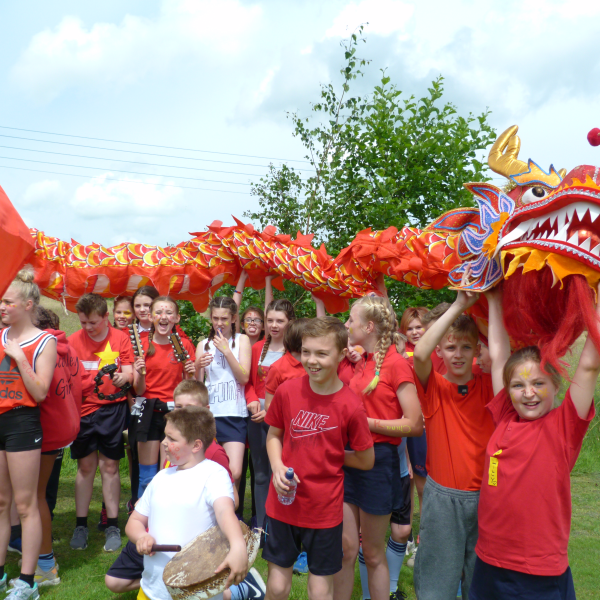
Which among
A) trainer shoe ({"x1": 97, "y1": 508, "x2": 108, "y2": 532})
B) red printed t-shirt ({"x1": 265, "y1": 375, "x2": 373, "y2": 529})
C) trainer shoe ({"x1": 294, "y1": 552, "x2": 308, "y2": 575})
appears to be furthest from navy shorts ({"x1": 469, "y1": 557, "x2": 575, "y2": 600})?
trainer shoe ({"x1": 97, "y1": 508, "x2": 108, "y2": 532})

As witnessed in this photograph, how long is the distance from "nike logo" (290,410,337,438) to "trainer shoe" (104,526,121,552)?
222 cm

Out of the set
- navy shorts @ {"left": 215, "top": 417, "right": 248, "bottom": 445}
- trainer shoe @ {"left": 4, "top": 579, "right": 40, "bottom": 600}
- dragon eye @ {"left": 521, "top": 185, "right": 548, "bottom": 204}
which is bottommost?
trainer shoe @ {"left": 4, "top": 579, "right": 40, "bottom": 600}

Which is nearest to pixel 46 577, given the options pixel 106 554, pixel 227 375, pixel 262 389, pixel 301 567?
pixel 106 554

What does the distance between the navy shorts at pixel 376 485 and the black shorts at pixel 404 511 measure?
47cm

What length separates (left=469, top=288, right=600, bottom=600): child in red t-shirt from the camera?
206cm

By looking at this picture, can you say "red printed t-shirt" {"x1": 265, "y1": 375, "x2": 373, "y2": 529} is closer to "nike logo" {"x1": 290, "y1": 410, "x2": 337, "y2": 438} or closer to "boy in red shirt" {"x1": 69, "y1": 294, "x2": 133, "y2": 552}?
"nike logo" {"x1": 290, "y1": 410, "x2": 337, "y2": 438}

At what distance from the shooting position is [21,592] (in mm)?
3148

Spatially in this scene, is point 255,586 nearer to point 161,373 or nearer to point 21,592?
point 21,592

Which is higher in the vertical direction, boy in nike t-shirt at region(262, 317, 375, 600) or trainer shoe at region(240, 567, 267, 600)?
boy in nike t-shirt at region(262, 317, 375, 600)

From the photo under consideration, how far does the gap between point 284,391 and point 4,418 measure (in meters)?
1.62

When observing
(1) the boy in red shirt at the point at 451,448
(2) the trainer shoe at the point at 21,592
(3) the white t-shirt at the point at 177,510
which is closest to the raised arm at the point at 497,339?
(1) the boy in red shirt at the point at 451,448

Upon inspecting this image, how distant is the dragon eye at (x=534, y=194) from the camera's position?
7.48ft

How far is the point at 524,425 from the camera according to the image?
219 centimetres

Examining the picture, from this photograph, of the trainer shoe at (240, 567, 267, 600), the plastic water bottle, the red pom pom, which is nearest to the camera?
the red pom pom
